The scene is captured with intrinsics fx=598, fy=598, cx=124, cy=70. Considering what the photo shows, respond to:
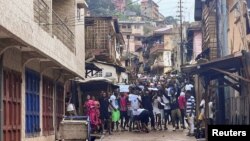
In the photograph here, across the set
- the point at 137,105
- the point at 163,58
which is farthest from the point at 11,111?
the point at 163,58

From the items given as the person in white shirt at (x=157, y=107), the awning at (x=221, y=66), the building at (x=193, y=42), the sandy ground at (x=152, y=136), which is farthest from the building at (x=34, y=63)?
the building at (x=193, y=42)

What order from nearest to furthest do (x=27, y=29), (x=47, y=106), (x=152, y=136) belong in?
(x=27, y=29), (x=47, y=106), (x=152, y=136)

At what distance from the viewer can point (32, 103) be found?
17.3 metres

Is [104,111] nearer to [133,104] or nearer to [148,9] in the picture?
[133,104]

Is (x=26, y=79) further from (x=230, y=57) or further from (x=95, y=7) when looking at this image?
(x=95, y=7)

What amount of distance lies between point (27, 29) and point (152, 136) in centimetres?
947

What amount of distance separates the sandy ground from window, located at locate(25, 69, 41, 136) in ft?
10.7

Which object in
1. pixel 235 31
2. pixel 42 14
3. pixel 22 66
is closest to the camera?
pixel 22 66

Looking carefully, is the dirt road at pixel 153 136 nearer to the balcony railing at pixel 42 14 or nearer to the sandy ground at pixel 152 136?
the sandy ground at pixel 152 136

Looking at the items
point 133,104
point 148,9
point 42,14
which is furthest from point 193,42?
point 148,9

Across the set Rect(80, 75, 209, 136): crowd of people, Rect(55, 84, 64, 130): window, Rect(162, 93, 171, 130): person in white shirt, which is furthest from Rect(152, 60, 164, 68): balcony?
Rect(55, 84, 64, 130): window

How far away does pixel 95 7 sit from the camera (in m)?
85.6

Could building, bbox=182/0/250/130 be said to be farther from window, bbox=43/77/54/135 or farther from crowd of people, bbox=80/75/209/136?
window, bbox=43/77/54/135

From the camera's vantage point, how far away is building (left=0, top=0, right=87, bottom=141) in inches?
498
